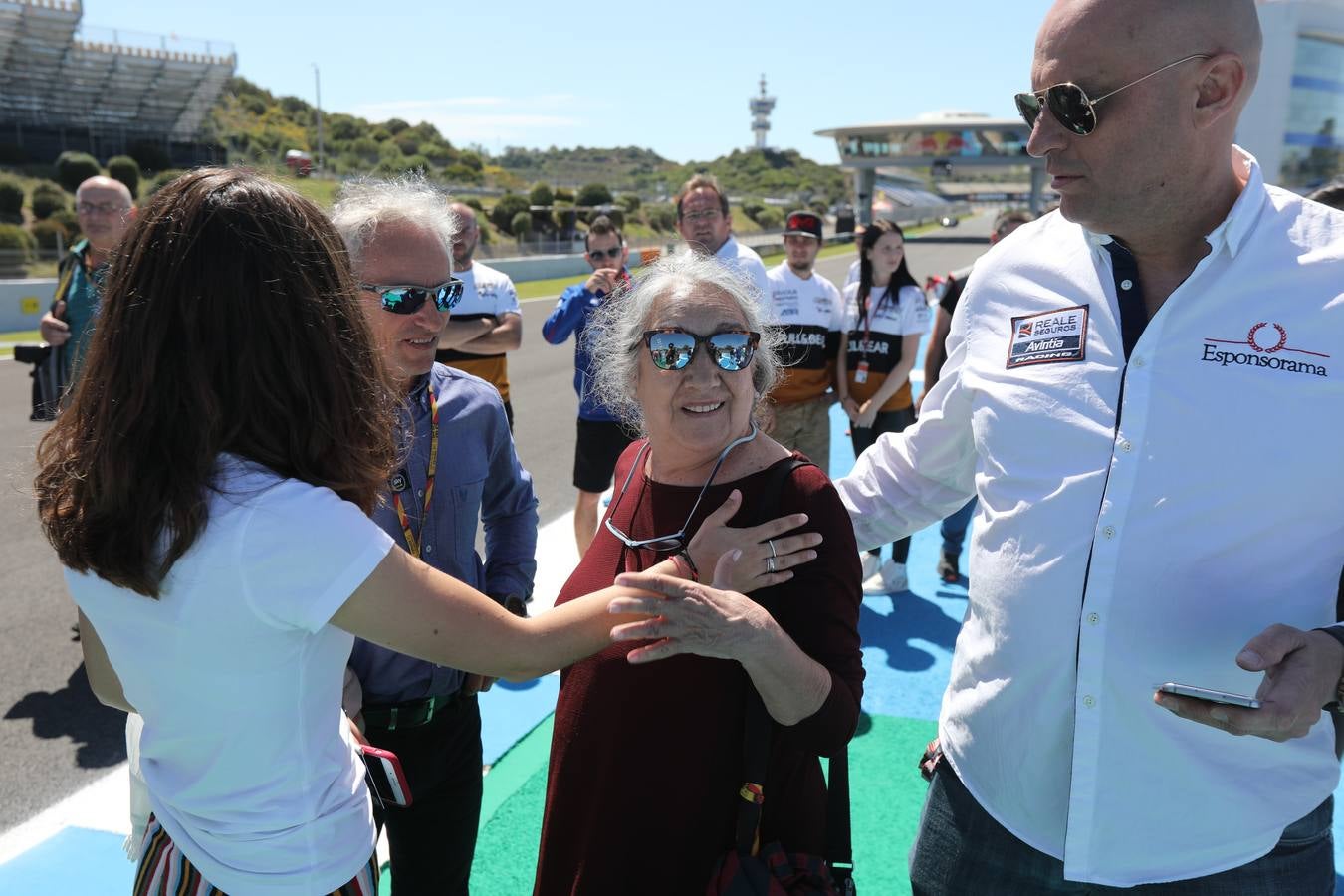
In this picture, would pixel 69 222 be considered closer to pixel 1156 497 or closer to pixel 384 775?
pixel 384 775

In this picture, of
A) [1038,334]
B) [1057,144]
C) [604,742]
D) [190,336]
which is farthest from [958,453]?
[190,336]

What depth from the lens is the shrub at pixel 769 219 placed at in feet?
192

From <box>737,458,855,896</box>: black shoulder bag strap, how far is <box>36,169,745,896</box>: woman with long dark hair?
43 cm

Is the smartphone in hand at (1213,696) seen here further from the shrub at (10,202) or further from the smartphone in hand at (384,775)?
the shrub at (10,202)

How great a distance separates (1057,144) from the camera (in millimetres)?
1837

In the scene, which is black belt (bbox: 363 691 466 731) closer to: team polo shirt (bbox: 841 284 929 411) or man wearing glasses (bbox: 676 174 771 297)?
man wearing glasses (bbox: 676 174 771 297)

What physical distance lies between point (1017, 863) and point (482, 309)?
16.5ft

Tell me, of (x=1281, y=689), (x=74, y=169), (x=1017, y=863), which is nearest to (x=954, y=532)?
(x=1017, y=863)

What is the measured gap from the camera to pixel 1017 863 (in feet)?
5.99

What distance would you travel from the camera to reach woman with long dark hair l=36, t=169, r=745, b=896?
4.75ft

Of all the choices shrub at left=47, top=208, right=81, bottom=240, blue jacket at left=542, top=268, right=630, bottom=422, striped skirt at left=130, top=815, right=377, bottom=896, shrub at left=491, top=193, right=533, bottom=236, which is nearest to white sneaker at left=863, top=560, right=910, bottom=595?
blue jacket at left=542, top=268, right=630, bottom=422

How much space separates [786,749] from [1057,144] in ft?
4.18

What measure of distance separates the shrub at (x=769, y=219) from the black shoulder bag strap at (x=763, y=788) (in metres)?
57.6

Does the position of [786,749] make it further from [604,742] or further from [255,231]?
[255,231]
